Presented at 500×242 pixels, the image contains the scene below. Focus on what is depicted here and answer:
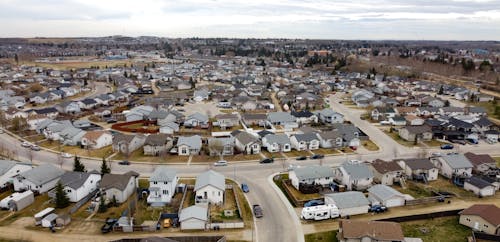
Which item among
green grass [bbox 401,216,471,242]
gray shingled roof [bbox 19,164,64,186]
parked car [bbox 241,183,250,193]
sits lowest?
green grass [bbox 401,216,471,242]

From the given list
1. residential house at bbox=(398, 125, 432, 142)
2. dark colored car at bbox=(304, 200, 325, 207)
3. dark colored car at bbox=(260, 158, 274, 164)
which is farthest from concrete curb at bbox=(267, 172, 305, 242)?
residential house at bbox=(398, 125, 432, 142)

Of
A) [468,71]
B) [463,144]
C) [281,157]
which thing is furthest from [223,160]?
[468,71]

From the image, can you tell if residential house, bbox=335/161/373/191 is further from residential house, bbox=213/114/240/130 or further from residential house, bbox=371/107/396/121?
residential house, bbox=371/107/396/121

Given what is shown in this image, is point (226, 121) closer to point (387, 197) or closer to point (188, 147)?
point (188, 147)

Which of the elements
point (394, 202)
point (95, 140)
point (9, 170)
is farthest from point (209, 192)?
point (95, 140)

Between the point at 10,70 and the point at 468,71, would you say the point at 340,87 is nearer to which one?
the point at 468,71
